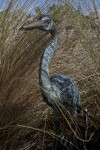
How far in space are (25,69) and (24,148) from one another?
0.57 meters

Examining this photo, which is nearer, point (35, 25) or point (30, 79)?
point (35, 25)

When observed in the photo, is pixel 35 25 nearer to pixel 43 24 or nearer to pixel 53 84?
pixel 43 24

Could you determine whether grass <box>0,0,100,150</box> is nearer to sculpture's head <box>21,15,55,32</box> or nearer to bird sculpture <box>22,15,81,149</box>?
bird sculpture <box>22,15,81,149</box>

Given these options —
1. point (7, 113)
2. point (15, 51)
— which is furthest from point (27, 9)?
point (7, 113)

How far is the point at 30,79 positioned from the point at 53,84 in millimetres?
598

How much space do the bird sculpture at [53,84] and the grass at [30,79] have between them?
161 mm

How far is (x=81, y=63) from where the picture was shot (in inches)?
85.7

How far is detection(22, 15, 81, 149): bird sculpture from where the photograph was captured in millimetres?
1103

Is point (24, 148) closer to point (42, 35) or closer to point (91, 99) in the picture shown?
point (91, 99)

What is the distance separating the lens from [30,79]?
1.81 metres

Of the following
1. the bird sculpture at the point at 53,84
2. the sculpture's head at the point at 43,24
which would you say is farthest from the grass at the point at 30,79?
the sculpture's head at the point at 43,24

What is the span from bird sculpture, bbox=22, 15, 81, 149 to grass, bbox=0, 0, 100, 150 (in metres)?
0.16

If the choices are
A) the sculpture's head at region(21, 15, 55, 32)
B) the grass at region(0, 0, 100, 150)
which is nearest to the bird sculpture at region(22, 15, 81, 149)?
the sculpture's head at region(21, 15, 55, 32)

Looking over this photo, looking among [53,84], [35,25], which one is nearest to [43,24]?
[35,25]
